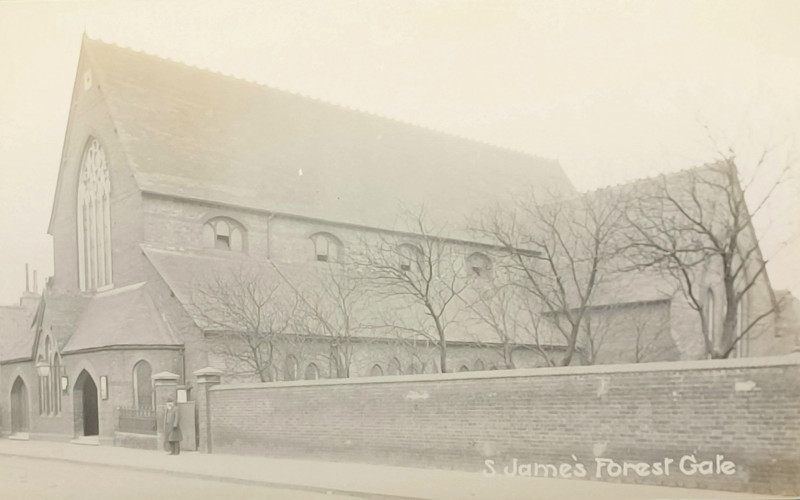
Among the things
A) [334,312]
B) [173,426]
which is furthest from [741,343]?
[173,426]

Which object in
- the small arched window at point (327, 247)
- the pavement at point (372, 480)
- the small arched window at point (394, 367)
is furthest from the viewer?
the small arched window at point (327, 247)

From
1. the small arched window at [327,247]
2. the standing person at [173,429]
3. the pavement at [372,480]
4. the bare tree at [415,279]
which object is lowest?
the pavement at [372,480]

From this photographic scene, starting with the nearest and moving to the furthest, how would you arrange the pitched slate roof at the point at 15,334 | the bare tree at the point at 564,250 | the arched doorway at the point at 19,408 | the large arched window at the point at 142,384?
the bare tree at the point at 564,250 → the large arched window at the point at 142,384 → the pitched slate roof at the point at 15,334 → the arched doorway at the point at 19,408

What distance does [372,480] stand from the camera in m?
13.8

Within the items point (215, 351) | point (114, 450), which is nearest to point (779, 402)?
point (215, 351)

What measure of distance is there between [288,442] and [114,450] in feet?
19.8

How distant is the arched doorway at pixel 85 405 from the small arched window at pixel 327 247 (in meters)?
8.30

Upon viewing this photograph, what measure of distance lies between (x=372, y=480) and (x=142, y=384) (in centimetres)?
1126

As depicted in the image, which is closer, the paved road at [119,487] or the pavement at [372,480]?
the pavement at [372,480]

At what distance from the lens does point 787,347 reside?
23594 millimetres

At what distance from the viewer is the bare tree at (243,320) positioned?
2223cm

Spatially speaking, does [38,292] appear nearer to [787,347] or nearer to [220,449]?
[220,449]

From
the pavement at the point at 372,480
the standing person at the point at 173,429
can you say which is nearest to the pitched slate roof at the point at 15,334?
the pavement at the point at 372,480

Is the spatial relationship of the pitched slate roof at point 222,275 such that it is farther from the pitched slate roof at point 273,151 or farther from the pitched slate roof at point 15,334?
the pitched slate roof at point 15,334
